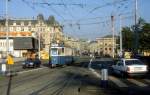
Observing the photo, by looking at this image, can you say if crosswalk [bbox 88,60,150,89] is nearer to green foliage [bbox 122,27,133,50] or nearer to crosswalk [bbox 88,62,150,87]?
crosswalk [bbox 88,62,150,87]

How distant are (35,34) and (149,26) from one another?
75.2 metres

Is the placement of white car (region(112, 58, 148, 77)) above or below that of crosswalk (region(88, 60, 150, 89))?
above

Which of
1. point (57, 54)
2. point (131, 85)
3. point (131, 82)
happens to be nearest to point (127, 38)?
point (57, 54)

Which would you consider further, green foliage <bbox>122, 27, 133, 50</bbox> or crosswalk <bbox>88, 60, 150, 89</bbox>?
green foliage <bbox>122, 27, 133, 50</bbox>

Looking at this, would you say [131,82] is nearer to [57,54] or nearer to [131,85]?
[131,85]

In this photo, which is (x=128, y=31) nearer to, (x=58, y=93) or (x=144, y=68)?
(x=144, y=68)

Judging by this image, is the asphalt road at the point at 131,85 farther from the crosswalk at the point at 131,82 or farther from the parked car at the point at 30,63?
the parked car at the point at 30,63

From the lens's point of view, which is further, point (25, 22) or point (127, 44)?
point (25, 22)

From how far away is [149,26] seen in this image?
289 ft

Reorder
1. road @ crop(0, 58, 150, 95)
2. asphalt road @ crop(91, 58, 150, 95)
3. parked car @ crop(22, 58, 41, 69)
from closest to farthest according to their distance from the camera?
road @ crop(0, 58, 150, 95)
asphalt road @ crop(91, 58, 150, 95)
parked car @ crop(22, 58, 41, 69)

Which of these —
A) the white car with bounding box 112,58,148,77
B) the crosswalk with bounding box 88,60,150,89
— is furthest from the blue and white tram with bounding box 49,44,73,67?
the crosswalk with bounding box 88,60,150,89

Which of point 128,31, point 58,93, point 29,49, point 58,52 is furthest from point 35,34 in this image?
point 58,93

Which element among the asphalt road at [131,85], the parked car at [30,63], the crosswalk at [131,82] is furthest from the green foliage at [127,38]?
the crosswalk at [131,82]

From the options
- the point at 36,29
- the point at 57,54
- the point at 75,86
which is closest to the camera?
the point at 75,86
